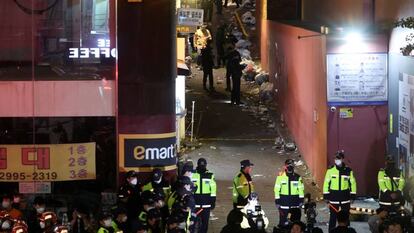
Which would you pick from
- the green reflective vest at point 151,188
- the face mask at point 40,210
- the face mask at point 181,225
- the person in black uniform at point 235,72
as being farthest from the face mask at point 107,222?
the person in black uniform at point 235,72

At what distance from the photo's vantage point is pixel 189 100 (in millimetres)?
29766

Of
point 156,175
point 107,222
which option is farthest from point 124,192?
point 107,222

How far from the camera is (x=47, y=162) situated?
15891mm

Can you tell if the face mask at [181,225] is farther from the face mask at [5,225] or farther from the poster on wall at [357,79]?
the poster on wall at [357,79]

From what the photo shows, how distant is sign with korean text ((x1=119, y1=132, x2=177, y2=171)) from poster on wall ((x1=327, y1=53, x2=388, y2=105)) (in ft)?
13.3

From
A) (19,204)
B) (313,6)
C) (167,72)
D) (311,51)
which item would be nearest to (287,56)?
(313,6)

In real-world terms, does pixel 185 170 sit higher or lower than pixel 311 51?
lower

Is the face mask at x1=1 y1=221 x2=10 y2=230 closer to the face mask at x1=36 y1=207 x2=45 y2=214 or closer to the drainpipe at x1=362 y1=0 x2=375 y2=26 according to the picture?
the face mask at x1=36 y1=207 x2=45 y2=214

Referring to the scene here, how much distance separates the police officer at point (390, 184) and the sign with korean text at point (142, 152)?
377cm

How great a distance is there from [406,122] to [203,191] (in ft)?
13.8

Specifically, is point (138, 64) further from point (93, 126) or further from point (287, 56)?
point (287, 56)

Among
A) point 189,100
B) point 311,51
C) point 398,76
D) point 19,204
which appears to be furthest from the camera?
point 189,100

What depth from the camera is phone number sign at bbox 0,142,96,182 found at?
15.8m

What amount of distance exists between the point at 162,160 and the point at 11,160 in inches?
103
